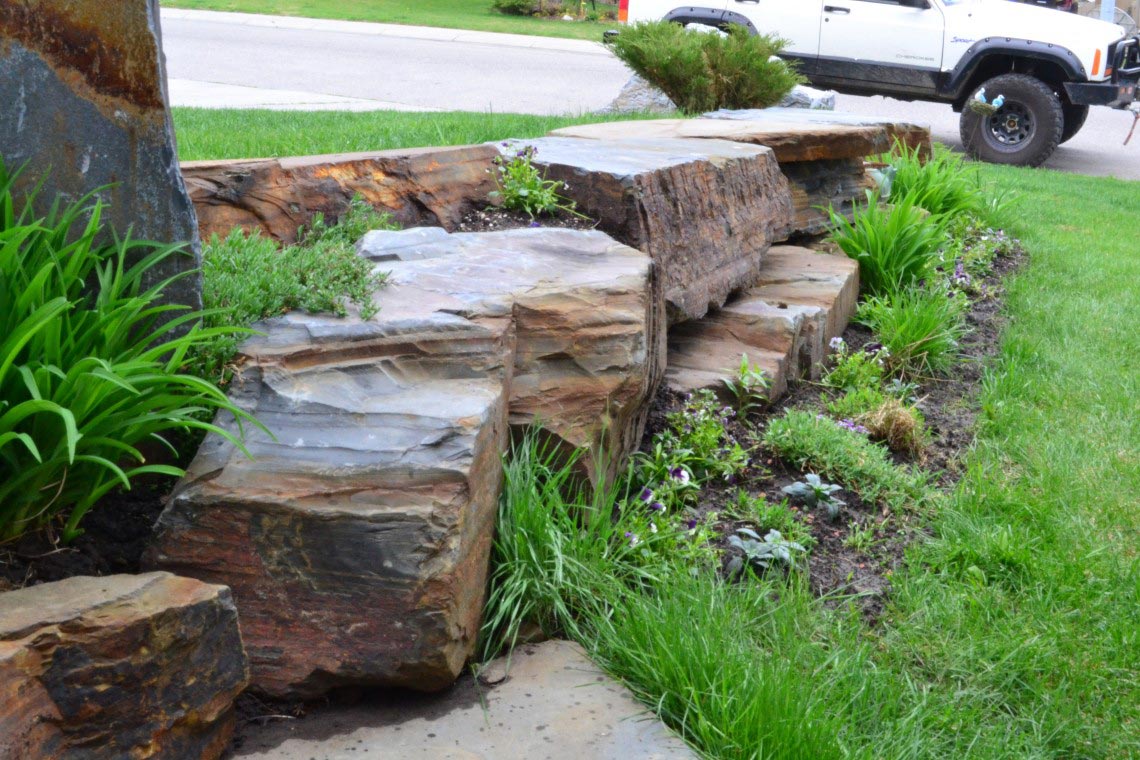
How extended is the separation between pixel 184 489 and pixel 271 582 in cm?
29

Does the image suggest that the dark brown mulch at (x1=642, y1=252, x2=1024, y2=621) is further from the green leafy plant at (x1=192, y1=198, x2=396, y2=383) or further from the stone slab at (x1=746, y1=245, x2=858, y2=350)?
the green leafy plant at (x1=192, y1=198, x2=396, y2=383)

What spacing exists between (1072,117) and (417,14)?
1650cm

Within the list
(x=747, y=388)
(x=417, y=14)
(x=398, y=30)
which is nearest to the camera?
(x=747, y=388)

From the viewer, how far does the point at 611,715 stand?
2.55 meters

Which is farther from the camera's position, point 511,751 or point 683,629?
point 683,629

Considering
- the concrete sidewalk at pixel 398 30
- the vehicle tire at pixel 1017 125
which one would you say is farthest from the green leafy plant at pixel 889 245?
the concrete sidewalk at pixel 398 30

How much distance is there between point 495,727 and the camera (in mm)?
2504

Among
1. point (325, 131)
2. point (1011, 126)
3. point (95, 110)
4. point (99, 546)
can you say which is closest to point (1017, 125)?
point (1011, 126)

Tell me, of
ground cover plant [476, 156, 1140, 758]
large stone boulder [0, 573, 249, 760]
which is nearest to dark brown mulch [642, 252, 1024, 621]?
ground cover plant [476, 156, 1140, 758]

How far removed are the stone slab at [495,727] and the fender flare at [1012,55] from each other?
11343mm

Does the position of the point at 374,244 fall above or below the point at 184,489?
above

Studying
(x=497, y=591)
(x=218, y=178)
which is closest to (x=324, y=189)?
(x=218, y=178)

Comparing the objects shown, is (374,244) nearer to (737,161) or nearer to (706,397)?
(706,397)

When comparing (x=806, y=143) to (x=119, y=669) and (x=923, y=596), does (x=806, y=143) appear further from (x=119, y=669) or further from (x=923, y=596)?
(x=119, y=669)
